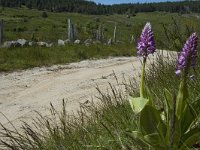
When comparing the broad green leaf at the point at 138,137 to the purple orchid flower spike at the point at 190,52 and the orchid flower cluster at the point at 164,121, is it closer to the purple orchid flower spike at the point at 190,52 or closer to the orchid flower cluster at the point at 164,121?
the orchid flower cluster at the point at 164,121

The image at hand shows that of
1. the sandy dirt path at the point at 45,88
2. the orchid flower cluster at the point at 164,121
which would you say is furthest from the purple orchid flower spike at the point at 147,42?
the sandy dirt path at the point at 45,88

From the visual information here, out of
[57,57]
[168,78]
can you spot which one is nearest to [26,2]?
[57,57]

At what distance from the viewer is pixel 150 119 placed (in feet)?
11.4

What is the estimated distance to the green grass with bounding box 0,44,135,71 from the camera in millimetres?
15562

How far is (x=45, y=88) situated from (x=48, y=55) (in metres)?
6.10

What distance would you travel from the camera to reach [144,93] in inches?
141

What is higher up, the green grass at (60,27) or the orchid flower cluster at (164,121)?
the orchid flower cluster at (164,121)

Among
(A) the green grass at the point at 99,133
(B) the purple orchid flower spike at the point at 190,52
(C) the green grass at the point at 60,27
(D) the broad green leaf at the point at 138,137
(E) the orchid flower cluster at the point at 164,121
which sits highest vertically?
(B) the purple orchid flower spike at the point at 190,52

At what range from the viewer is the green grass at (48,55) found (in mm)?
15562

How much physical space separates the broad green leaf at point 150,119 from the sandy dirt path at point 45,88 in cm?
475

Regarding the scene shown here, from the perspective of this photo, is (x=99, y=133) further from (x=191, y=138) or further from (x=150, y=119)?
(x=191, y=138)

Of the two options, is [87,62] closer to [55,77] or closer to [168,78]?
[55,77]

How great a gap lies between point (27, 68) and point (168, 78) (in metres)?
9.96

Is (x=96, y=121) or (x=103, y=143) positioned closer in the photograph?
(x=103, y=143)
